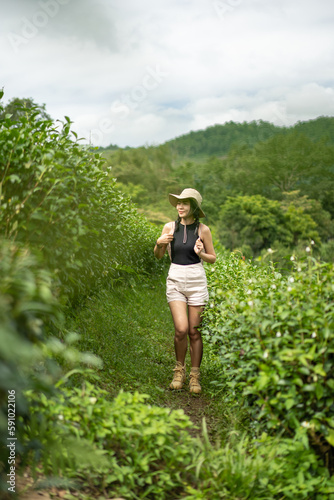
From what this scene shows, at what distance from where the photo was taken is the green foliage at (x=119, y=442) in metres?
2.76

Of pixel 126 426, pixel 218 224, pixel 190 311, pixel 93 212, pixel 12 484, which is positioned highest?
pixel 218 224

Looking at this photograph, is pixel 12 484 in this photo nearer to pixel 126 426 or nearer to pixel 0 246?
pixel 126 426

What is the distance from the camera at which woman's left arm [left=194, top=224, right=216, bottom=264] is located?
17.0ft

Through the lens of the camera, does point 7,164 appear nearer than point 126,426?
No

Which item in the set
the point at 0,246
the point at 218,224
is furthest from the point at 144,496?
the point at 218,224

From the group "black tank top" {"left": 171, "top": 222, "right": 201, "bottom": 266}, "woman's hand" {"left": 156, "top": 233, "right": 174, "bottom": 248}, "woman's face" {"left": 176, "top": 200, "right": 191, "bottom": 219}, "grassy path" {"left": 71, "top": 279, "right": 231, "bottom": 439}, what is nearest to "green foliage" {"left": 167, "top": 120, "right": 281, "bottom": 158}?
"grassy path" {"left": 71, "top": 279, "right": 231, "bottom": 439}

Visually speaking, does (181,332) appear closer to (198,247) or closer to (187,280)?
(187,280)

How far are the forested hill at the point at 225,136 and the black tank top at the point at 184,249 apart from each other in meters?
105

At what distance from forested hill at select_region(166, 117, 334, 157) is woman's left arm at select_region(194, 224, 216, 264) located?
343 feet

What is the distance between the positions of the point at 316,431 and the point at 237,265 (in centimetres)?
375

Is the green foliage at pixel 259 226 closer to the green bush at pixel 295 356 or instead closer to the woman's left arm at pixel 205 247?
the woman's left arm at pixel 205 247

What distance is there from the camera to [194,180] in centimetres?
7744

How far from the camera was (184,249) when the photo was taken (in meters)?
5.31

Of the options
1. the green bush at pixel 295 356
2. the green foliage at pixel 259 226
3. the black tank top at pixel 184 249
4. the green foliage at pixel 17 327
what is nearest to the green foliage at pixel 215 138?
the green foliage at pixel 259 226
